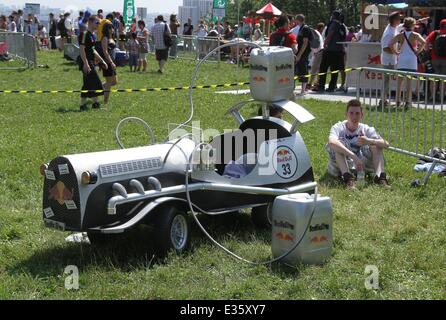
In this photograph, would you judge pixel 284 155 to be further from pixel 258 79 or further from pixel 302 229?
pixel 302 229

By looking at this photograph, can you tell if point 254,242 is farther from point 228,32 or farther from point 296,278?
point 228,32

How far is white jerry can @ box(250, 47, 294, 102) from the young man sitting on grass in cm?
177

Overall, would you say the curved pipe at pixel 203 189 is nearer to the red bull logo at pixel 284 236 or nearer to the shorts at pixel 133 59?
the red bull logo at pixel 284 236

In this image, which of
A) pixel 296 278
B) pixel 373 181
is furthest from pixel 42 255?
pixel 373 181

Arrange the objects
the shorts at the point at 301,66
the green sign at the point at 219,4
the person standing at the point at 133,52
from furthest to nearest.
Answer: the green sign at the point at 219,4, the person standing at the point at 133,52, the shorts at the point at 301,66

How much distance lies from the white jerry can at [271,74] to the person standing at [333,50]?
10031mm

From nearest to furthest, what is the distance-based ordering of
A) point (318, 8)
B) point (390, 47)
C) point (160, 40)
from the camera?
point (390, 47) < point (160, 40) < point (318, 8)

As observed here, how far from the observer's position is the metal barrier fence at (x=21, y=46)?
77.3 feet

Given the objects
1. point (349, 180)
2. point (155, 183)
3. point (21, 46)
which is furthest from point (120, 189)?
point (21, 46)

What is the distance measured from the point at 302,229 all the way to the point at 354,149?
3.38 meters

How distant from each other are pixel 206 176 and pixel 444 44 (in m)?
10.2

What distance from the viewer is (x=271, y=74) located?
673cm

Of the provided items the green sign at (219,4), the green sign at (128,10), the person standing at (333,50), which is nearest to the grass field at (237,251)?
the person standing at (333,50)

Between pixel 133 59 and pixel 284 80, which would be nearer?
pixel 284 80
